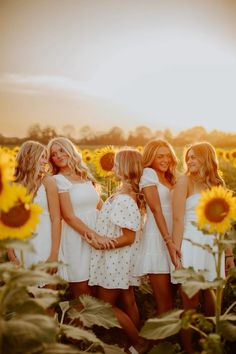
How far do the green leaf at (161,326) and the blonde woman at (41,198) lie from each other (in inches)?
53.0

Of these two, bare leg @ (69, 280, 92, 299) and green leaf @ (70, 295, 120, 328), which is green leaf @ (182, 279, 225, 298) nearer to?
green leaf @ (70, 295, 120, 328)

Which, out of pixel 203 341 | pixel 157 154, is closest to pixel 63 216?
pixel 157 154

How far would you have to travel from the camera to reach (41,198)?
4.52 m

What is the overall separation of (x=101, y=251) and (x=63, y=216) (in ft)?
1.44

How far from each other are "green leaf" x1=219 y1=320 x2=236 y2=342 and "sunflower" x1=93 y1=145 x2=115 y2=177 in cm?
354

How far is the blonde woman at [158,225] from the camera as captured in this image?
4.44 meters

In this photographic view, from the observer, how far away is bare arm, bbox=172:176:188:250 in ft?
13.9

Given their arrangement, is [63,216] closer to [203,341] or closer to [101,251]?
[101,251]

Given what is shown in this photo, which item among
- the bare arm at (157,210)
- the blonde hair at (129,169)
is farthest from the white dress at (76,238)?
the bare arm at (157,210)

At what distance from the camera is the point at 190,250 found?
4.27 metres

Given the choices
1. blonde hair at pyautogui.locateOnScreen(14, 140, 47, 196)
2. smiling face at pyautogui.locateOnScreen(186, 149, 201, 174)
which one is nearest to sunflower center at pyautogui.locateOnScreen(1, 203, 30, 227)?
blonde hair at pyautogui.locateOnScreen(14, 140, 47, 196)

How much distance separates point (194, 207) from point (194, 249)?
327mm

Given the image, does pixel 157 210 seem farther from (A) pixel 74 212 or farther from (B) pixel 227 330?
(B) pixel 227 330

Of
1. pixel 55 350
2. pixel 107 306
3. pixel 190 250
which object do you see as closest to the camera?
pixel 55 350
